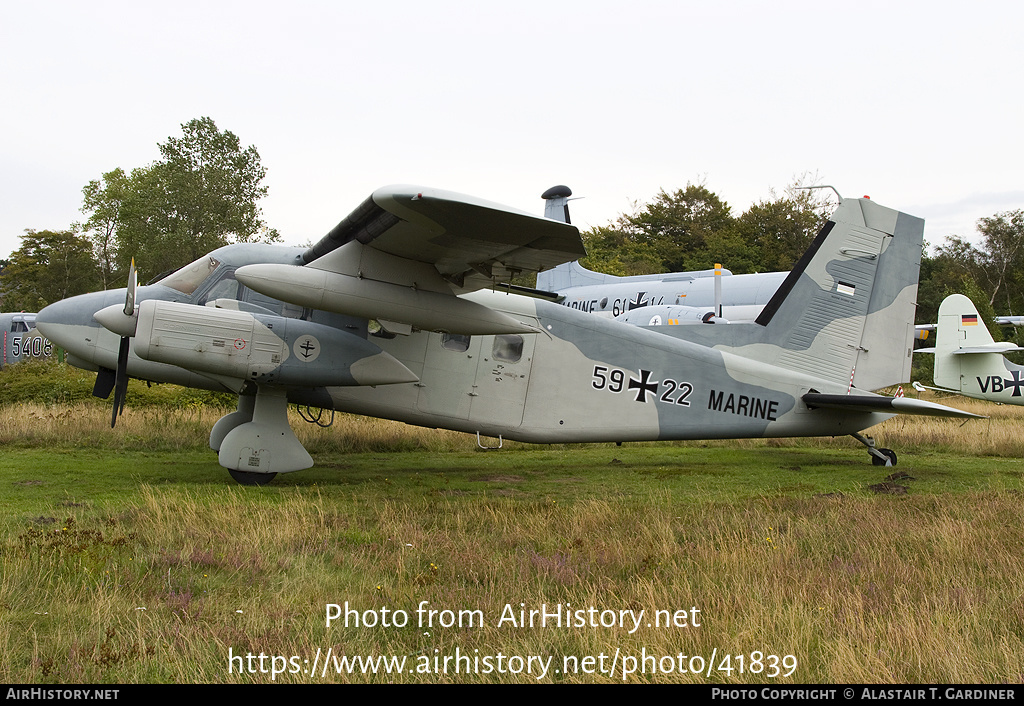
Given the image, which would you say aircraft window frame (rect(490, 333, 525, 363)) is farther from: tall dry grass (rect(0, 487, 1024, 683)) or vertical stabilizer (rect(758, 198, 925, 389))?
vertical stabilizer (rect(758, 198, 925, 389))

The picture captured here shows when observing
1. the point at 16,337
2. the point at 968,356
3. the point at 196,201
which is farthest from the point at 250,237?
the point at 968,356

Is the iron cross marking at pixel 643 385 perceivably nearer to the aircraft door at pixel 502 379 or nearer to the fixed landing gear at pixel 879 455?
the aircraft door at pixel 502 379

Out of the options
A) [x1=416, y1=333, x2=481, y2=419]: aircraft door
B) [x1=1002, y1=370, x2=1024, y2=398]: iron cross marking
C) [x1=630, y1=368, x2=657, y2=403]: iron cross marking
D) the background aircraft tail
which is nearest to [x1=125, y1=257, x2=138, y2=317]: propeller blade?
[x1=416, y1=333, x2=481, y2=419]: aircraft door

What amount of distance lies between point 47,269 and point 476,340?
4942cm

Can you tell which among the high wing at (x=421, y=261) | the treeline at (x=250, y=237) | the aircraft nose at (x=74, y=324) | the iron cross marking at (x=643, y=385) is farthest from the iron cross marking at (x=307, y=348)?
the treeline at (x=250, y=237)

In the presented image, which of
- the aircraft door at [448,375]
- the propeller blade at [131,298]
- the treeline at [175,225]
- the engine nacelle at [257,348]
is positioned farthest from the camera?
the treeline at [175,225]

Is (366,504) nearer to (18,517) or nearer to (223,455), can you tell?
(223,455)

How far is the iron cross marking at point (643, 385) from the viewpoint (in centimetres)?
1081

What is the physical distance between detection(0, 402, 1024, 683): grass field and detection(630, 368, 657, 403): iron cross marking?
4.23ft

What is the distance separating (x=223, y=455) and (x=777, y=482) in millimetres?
7611

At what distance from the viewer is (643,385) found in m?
10.9

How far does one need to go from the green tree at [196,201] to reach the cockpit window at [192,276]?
4115 centimetres
